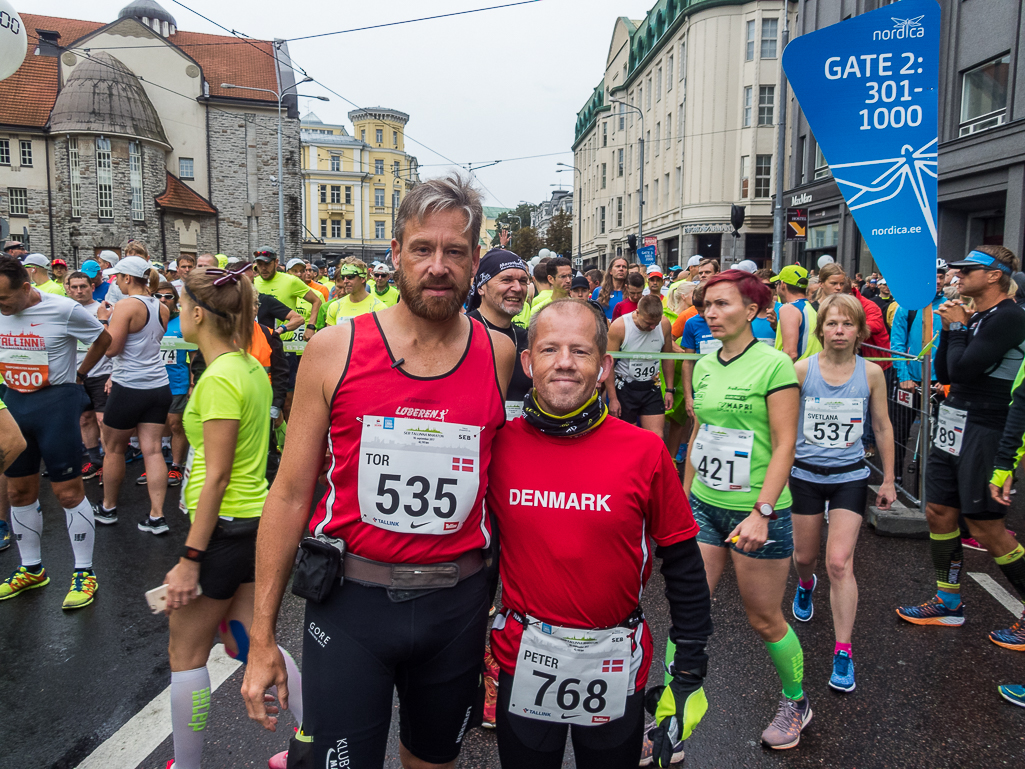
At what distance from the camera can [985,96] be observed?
1656 centimetres

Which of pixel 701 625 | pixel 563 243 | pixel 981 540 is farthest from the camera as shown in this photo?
pixel 563 243

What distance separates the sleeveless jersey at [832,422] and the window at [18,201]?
5300 centimetres

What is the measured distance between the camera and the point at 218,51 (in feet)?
167

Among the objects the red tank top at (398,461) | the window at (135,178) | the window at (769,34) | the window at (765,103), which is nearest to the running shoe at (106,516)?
the red tank top at (398,461)

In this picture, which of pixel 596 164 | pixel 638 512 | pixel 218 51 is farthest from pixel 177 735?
pixel 596 164

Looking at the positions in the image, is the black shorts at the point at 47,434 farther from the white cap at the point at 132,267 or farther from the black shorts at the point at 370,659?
the black shorts at the point at 370,659

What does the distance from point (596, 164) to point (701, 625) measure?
67924 millimetres

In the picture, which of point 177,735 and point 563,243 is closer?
point 177,735

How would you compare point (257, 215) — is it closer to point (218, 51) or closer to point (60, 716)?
point (218, 51)

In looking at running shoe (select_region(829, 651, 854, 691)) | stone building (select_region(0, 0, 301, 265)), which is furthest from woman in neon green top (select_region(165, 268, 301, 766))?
stone building (select_region(0, 0, 301, 265))

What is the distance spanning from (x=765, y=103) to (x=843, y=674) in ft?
131

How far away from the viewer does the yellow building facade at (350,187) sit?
86000 millimetres

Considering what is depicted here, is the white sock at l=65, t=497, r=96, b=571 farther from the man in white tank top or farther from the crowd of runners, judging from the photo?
the man in white tank top

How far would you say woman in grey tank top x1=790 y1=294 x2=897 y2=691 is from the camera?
360 centimetres
